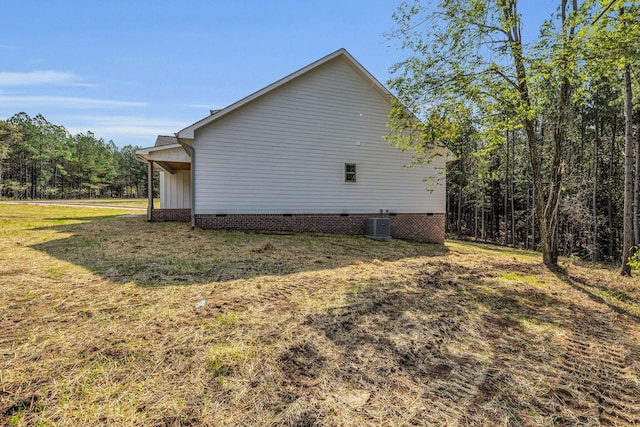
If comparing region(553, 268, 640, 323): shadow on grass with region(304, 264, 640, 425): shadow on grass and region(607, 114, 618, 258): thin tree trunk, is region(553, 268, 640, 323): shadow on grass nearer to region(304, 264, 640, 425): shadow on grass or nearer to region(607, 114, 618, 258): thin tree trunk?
region(304, 264, 640, 425): shadow on grass

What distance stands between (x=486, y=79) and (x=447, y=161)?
732 centimetres

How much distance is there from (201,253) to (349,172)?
7241 mm

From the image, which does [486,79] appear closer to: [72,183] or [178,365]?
[178,365]

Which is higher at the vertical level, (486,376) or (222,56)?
(222,56)

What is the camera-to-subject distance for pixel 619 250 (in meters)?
21.9

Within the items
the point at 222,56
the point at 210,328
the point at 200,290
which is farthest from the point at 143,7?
the point at 210,328

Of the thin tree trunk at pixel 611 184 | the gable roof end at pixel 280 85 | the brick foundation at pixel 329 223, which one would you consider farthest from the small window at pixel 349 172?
the thin tree trunk at pixel 611 184

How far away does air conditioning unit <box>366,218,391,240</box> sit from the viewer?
1229 centimetres

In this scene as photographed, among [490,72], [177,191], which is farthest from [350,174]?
[177,191]

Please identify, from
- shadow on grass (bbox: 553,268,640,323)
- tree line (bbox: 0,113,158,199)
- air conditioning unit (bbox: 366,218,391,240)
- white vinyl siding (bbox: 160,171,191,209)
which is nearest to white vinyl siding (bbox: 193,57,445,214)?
air conditioning unit (bbox: 366,218,391,240)

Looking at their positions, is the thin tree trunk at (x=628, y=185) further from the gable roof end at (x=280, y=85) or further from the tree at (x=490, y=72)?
the gable roof end at (x=280, y=85)

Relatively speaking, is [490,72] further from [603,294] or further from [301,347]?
[301,347]

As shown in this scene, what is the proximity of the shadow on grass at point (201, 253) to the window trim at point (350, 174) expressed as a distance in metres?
2.72

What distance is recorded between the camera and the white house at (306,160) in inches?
430
